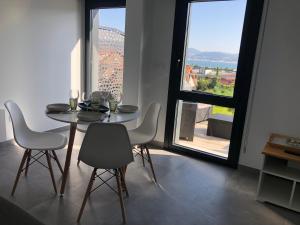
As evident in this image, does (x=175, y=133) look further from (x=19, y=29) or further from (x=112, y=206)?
(x=19, y=29)

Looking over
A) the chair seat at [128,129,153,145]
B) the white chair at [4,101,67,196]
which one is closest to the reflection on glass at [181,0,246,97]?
the chair seat at [128,129,153,145]

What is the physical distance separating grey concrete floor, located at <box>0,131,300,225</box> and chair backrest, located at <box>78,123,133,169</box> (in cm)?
51

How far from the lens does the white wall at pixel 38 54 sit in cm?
328

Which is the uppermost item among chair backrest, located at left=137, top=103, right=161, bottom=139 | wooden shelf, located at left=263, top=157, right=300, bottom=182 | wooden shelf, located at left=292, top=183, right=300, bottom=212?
chair backrest, located at left=137, top=103, right=161, bottom=139

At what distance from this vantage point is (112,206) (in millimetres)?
2268

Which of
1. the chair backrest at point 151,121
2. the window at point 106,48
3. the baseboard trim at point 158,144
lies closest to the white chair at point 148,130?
the chair backrest at point 151,121

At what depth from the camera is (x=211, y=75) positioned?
10.7ft

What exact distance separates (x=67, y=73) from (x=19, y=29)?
3.25 ft

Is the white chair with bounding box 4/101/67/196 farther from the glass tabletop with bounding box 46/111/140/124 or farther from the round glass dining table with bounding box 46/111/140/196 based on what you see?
the glass tabletop with bounding box 46/111/140/124

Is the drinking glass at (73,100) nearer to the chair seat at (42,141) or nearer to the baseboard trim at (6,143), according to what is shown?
the chair seat at (42,141)

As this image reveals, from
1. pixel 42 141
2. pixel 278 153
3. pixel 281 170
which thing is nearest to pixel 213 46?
pixel 278 153

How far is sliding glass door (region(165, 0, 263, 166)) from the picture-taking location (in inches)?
116

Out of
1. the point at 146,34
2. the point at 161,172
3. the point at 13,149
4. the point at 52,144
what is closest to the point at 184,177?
the point at 161,172

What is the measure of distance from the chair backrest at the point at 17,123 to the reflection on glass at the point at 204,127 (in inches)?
79.3
